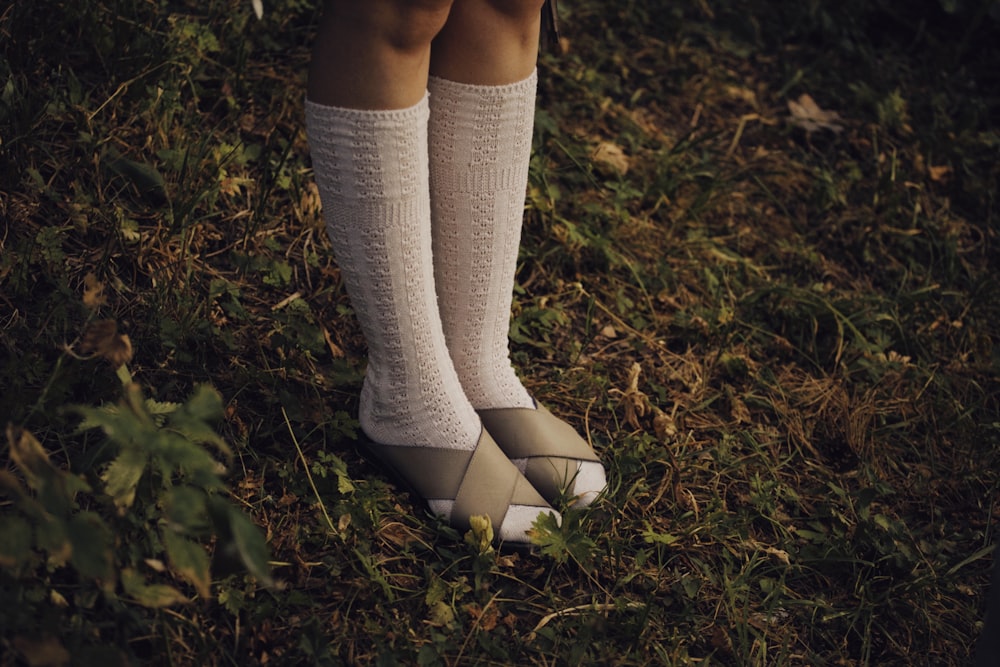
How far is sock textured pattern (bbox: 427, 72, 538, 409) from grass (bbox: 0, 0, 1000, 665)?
8.6 inches

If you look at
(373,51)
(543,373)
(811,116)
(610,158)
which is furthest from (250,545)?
(811,116)

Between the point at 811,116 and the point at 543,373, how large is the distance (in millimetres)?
1345

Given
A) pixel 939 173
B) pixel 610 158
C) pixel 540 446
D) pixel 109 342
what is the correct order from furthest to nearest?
pixel 939 173 → pixel 610 158 → pixel 540 446 → pixel 109 342

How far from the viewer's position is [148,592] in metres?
0.96

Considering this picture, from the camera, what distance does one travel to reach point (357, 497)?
1333 millimetres

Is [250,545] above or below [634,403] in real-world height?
above

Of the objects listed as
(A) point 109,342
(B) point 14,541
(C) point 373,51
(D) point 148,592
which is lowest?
(D) point 148,592

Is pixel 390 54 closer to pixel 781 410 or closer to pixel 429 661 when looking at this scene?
pixel 429 661

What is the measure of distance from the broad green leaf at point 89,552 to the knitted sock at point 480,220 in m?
0.63

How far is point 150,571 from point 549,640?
1.70 ft

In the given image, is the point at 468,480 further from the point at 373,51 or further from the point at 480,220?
the point at 373,51

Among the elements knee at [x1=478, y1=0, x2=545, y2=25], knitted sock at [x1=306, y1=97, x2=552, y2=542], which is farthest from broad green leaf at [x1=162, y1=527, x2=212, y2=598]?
knee at [x1=478, y1=0, x2=545, y2=25]

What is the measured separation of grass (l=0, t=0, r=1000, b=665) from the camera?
1117mm

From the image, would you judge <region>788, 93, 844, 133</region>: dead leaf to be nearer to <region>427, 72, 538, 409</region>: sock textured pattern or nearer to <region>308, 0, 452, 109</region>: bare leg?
<region>427, 72, 538, 409</region>: sock textured pattern
